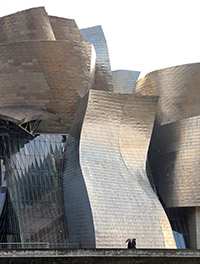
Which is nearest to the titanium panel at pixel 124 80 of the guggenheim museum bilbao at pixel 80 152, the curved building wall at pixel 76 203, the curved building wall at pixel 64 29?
the guggenheim museum bilbao at pixel 80 152

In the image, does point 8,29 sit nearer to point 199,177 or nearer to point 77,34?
point 77,34

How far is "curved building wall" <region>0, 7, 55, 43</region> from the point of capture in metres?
32.3

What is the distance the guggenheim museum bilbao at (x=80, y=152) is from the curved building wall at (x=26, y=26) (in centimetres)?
6

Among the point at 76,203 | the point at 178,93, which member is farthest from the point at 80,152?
the point at 178,93

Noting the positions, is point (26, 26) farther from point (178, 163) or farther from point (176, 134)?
point (178, 163)

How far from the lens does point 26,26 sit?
32500 mm

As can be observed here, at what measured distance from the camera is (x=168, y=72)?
35938mm

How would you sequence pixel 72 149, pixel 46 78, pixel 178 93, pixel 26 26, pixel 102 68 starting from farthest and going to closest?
pixel 178 93, pixel 102 68, pixel 26 26, pixel 46 78, pixel 72 149

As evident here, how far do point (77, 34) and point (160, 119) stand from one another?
26.4 ft

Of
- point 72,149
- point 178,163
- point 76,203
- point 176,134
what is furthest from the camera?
point 176,134

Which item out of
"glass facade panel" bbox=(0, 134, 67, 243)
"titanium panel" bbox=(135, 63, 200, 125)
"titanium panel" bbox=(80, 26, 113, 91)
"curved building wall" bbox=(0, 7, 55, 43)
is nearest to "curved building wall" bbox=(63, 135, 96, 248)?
"glass facade panel" bbox=(0, 134, 67, 243)

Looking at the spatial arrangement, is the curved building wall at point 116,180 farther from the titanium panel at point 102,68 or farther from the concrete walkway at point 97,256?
the concrete walkway at point 97,256

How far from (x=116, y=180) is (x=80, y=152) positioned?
2491 millimetres

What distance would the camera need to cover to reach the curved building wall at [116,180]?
26469mm
